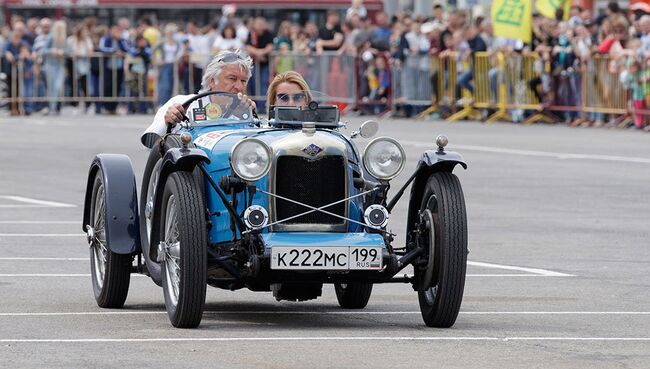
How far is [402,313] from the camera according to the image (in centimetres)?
984

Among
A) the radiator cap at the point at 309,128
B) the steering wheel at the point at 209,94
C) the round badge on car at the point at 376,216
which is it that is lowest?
the round badge on car at the point at 376,216

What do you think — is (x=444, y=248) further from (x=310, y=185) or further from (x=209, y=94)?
(x=209, y=94)

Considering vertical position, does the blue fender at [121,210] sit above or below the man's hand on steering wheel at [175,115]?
below

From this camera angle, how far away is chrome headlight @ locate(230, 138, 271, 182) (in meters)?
8.95

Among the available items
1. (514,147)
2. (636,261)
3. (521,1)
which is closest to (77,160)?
(514,147)

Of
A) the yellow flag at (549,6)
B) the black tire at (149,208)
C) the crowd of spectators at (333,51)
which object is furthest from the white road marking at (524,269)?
the yellow flag at (549,6)

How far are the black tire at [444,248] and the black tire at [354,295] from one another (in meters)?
0.87

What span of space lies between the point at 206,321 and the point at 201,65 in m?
31.0

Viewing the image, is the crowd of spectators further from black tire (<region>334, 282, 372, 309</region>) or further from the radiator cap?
the radiator cap

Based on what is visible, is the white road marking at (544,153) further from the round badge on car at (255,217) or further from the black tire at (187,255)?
the black tire at (187,255)

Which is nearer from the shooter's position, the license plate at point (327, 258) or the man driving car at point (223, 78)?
the license plate at point (327, 258)

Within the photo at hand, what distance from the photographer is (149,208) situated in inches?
382

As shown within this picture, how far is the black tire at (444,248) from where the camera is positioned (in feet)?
28.8

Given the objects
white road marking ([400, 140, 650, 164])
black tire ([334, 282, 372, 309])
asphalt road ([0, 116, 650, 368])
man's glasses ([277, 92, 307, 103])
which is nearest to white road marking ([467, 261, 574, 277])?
asphalt road ([0, 116, 650, 368])
